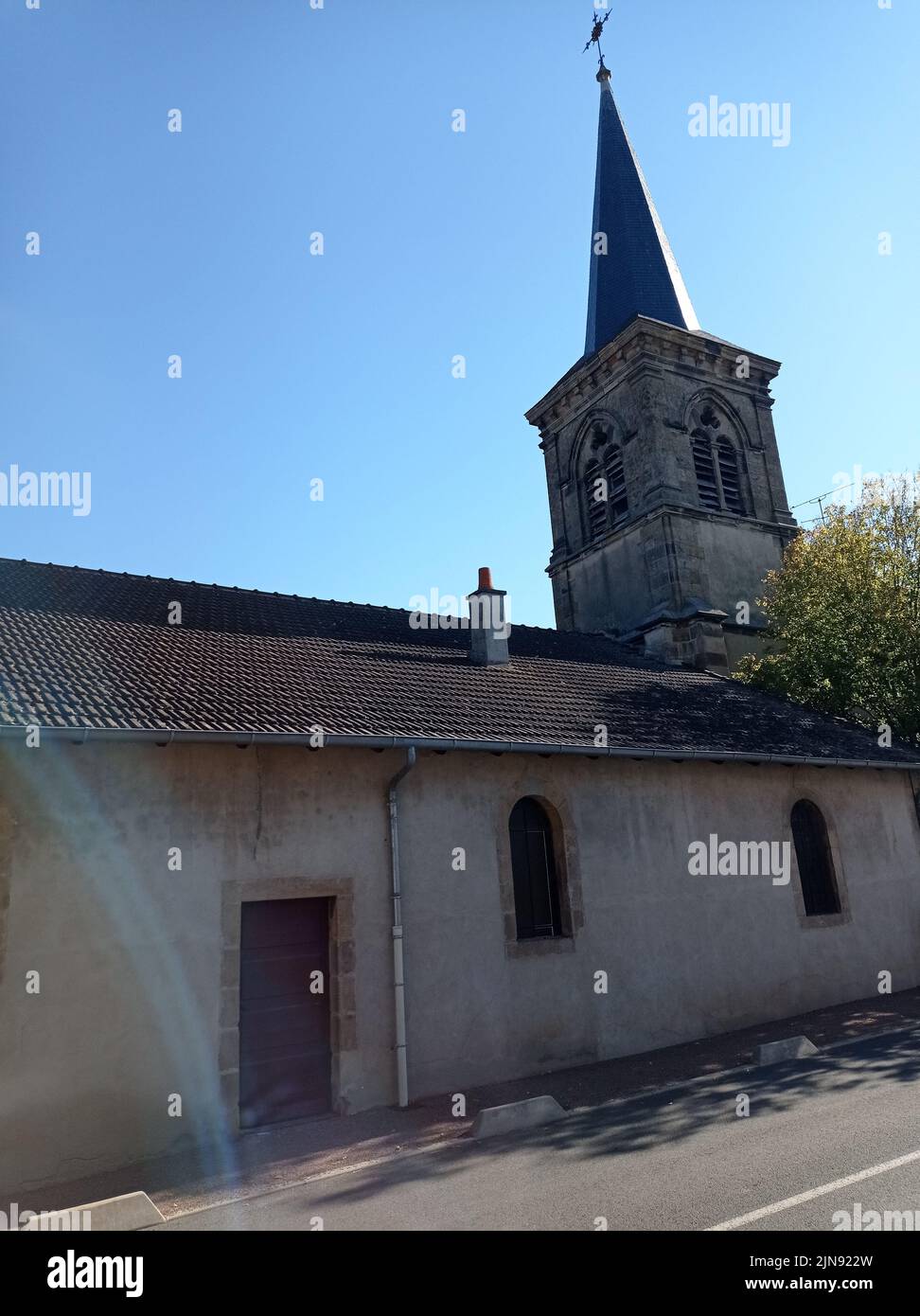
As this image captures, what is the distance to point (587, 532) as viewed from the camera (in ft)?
75.3

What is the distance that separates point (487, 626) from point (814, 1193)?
9.48m

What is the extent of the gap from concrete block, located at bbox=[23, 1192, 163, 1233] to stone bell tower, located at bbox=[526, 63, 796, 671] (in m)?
15.7

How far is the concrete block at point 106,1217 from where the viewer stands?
17.1ft

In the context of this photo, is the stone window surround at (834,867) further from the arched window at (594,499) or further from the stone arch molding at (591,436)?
the stone arch molding at (591,436)

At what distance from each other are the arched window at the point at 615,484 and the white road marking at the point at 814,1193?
17643 mm

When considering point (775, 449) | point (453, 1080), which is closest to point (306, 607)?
point (453, 1080)

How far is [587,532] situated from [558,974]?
1527 centimetres

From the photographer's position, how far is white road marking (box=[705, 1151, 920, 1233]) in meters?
4.57


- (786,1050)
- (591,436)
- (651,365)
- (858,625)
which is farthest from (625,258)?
(786,1050)

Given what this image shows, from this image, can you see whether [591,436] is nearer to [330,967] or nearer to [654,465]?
[654,465]

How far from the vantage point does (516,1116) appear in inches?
281
